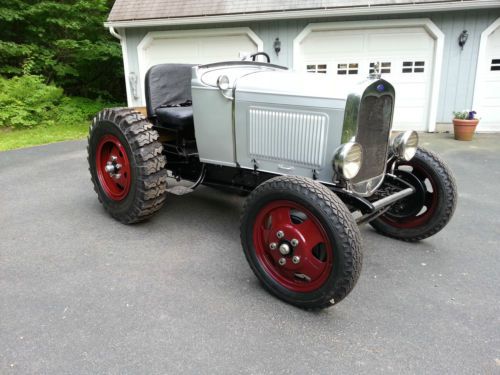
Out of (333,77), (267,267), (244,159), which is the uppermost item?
(333,77)

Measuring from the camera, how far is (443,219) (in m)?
3.19

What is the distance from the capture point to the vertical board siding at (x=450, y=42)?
8180 mm

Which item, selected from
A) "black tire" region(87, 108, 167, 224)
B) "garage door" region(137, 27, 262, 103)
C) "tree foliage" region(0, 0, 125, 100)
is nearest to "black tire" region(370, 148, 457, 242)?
"black tire" region(87, 108, 167, 224)

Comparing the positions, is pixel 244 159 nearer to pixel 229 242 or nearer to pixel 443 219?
pixel 229 242

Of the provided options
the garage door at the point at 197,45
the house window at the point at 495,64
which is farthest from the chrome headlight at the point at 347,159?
the house window at the point at 495,64

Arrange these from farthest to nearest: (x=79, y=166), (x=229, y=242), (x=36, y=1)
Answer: (x=36, y=1), (x=79, y=166), (x=229, y=242)

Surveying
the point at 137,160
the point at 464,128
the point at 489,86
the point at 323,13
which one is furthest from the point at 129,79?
the point at 489,86

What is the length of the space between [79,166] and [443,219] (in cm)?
541

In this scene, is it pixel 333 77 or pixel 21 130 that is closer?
pixel 333 77

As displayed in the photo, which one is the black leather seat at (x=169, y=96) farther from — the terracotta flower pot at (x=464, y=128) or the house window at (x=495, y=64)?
the house window at (x=495, y=64)

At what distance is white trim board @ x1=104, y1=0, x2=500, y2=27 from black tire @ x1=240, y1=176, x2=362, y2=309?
721cm

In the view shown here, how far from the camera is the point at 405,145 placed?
10.0 ft

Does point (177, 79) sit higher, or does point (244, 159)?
point (177, 79)

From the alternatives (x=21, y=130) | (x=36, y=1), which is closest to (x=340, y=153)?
(x=21, y=130)
